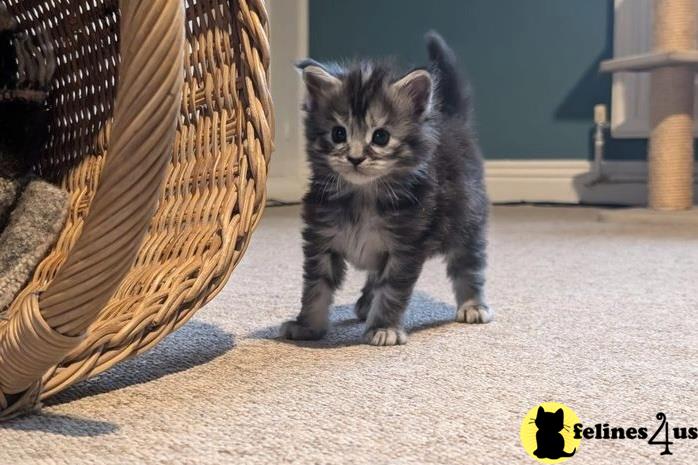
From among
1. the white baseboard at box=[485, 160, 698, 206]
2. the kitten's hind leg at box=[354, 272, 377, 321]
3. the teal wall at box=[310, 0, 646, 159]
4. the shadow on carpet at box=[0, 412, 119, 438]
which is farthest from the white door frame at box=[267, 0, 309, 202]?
the shadow on carpet at box=[0, 412, 119, 438]

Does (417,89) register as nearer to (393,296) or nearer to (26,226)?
(393,296)

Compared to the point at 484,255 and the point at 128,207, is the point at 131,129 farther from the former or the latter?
the point at 484,255

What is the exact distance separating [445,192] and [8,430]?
2.48 ft

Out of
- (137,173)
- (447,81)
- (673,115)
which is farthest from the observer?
(673,115)

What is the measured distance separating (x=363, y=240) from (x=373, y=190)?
0.08 meters

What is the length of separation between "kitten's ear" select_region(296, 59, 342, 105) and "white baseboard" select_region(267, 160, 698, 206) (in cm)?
225

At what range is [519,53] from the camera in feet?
11.9

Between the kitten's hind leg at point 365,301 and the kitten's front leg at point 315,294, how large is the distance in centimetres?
11

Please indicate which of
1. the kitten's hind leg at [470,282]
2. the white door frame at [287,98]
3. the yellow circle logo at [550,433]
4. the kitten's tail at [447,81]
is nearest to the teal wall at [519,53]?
the white door frame at [287,98]

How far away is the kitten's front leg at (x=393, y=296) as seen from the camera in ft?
4.15

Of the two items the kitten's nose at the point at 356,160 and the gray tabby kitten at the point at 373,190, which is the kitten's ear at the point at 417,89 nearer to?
the gray tabby kitten at the point at 373,190

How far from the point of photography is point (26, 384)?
2.80 ft

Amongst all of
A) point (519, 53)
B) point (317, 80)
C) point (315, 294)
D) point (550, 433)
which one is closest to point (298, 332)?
point (315, 294)

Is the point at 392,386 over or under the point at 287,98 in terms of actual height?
under
